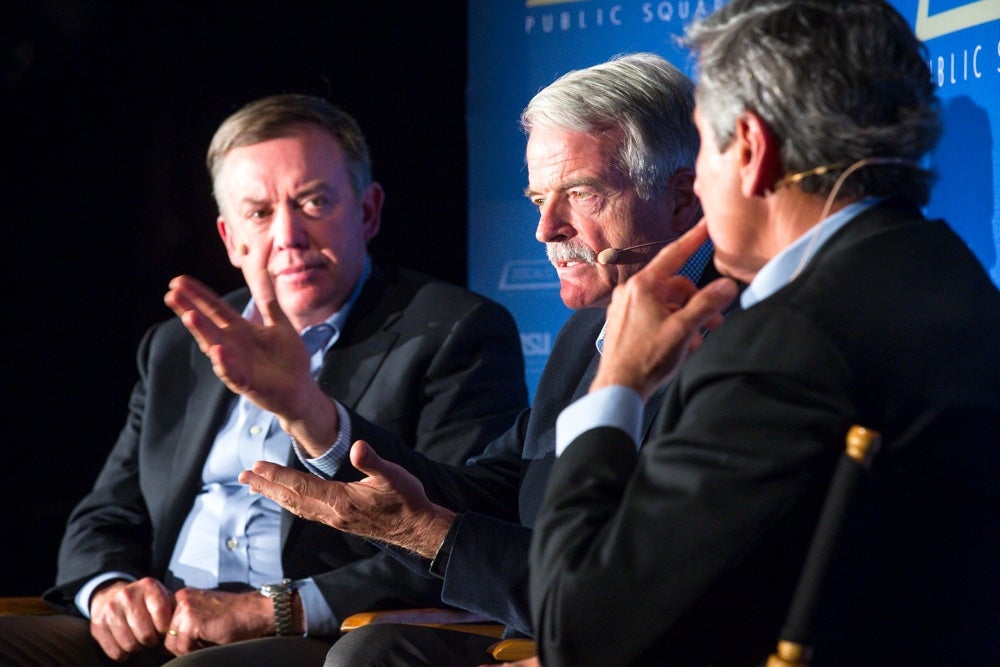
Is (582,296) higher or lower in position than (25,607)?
higher

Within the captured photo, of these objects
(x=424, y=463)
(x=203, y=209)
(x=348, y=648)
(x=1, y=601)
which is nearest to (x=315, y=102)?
(x=203, y=209)

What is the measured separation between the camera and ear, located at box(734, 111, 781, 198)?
1393 millimetres

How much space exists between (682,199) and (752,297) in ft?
Answer: 2.90

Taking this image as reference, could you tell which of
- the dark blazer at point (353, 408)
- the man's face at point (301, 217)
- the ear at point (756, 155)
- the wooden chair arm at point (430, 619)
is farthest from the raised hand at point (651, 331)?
the man's face at point (301, 217)

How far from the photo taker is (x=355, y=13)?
12.6 feet

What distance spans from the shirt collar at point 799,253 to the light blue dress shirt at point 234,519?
67.0 inches

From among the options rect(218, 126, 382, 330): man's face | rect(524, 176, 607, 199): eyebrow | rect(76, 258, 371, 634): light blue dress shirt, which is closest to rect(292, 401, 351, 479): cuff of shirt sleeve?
rect(524, 176, 607, 199): eyebrow

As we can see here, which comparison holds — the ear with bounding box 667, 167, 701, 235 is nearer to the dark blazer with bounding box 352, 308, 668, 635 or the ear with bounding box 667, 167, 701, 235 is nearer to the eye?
the dark blazer with bounding box 352, 308, 668, 635

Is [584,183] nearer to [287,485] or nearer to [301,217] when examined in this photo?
[287,485]

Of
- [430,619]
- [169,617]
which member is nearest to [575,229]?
[430,619]

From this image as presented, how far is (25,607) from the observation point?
2848 millimetres

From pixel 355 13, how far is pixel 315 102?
724 millimetres

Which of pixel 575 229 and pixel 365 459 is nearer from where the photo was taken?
pixel 365 459

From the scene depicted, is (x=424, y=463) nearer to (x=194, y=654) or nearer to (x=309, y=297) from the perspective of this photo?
(x=194, y=654)
